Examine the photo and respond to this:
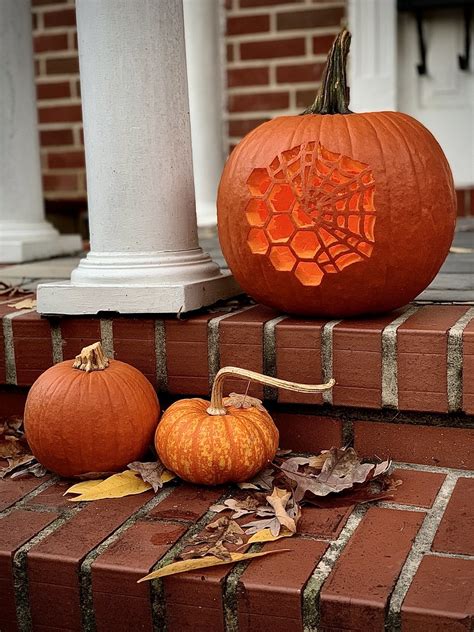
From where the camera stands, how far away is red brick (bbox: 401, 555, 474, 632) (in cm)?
116

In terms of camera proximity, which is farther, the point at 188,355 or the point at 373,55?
the point at 373,55

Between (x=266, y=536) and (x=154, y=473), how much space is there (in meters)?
0.38

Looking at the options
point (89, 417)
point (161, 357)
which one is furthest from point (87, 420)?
point (161, 357)

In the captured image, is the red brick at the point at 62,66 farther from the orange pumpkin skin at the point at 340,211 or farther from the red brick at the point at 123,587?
the red brick at the point at 123,587

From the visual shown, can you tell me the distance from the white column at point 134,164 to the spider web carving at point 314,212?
271mm

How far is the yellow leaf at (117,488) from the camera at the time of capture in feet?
5.40

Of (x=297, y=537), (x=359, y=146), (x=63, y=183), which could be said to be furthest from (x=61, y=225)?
(x=297, y=537)

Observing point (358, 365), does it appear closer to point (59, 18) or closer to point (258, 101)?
point (258, 101)

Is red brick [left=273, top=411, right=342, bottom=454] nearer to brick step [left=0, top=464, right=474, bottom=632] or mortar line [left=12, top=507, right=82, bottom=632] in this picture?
brick step [left=0, top=464, right=474, bottom=632]

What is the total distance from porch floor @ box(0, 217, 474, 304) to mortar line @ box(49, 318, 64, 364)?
0.53 m

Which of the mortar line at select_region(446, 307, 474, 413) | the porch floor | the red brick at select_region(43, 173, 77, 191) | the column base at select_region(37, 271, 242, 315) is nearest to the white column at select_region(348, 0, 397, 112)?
the porch floor

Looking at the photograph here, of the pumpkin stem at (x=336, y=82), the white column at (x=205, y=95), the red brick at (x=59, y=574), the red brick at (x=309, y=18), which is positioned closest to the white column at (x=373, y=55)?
the red brick at (x=309, y=18)

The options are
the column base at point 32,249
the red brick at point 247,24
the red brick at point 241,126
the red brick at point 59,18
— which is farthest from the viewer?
the red brick at point 59,18

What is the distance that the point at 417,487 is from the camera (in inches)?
63.7
